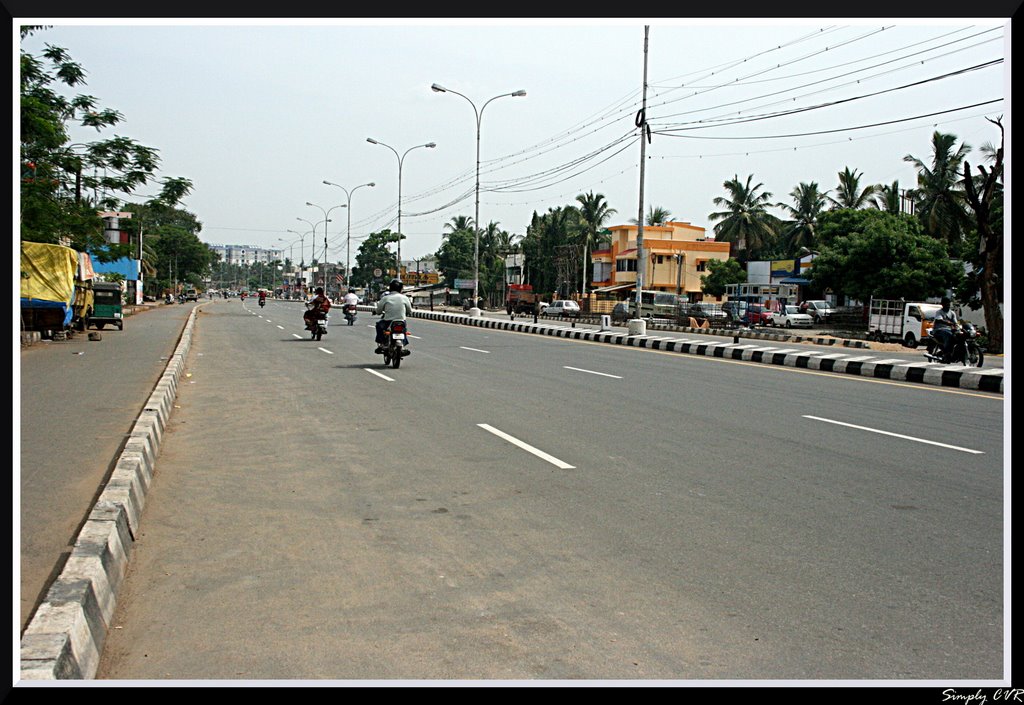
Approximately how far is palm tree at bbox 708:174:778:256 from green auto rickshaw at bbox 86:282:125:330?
5322 centimetres

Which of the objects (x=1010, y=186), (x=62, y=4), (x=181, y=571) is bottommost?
(x=181, y=571)

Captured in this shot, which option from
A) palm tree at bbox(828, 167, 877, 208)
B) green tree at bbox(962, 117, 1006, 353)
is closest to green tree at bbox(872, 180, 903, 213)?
palm tree at bbox(828, 167, 877, 208)

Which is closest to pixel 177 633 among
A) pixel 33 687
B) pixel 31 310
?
pixel 33 687

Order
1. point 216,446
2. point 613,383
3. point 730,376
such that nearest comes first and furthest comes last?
1. point 216,446
2. point 613,383
3. point 730,376

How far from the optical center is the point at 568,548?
17.2ft

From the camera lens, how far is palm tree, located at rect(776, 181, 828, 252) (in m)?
69.6

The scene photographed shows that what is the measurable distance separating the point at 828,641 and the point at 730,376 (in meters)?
12.9

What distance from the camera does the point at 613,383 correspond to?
14422mm

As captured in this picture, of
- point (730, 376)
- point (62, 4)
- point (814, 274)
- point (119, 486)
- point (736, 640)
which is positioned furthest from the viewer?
point (814, 274)

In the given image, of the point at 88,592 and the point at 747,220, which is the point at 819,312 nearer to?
the point at 747,220

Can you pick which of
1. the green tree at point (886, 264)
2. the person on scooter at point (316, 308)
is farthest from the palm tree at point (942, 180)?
the person on scooter at point (316, 308)

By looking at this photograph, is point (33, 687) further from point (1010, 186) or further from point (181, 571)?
point (1010, 186)

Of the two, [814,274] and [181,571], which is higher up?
[814,274]

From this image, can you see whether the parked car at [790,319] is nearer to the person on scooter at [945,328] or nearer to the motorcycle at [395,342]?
the person on scooter at [945,328]
